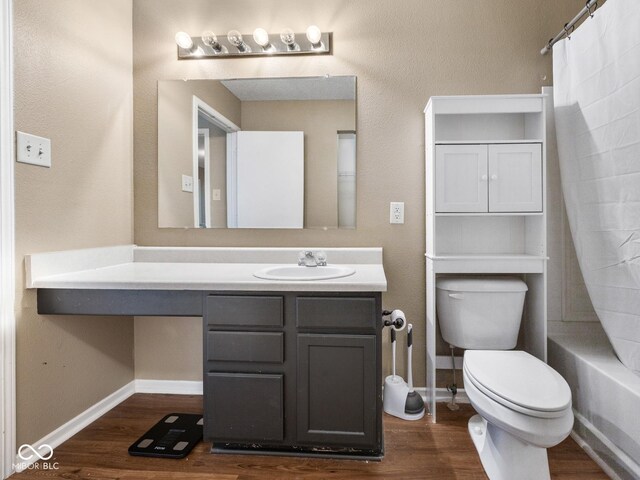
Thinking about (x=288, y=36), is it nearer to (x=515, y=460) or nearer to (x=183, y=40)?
(x=183, y=40)

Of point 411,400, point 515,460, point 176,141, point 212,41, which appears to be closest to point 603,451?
point 515,460

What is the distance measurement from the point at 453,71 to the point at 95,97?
187 cm

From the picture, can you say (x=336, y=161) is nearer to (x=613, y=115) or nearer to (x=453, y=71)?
(x=453, y=71)

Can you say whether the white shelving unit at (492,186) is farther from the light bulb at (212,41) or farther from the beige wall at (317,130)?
the light bulb at (212,41)

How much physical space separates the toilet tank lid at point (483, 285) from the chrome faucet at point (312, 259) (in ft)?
1.98

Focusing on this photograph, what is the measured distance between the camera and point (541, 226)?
6.29 ft

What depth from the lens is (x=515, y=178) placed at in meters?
1.92

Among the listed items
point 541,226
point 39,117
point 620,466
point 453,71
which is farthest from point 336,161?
point 620,466

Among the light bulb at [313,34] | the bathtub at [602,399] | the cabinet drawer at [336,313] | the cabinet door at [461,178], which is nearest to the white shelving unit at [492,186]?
the cabinet door at [461,178]

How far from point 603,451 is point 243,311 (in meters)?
1.58

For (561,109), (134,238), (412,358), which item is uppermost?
(561,109)

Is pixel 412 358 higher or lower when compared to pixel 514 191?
lower

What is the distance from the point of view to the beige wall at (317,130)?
2.15m

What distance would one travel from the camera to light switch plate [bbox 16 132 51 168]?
1521 millimetres
